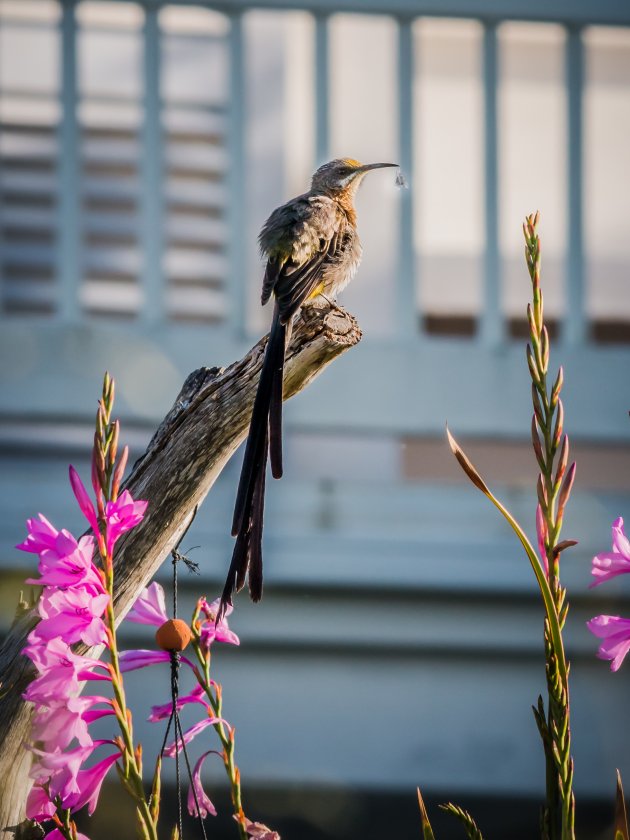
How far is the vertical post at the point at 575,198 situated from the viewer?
3.35m

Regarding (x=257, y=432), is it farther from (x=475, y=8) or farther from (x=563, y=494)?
(x=475, y=8)

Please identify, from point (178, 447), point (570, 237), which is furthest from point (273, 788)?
point (178, 447)

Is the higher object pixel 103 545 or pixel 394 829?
pixel 103 545

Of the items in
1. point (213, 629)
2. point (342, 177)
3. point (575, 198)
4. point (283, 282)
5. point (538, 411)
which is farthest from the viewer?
point (575, 198)

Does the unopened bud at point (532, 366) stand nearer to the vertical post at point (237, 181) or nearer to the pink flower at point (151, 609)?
the pink flower at point (151, 609)

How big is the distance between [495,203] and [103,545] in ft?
9.86

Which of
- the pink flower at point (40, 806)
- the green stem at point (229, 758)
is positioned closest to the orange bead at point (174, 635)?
the green stem at point (229, 758)

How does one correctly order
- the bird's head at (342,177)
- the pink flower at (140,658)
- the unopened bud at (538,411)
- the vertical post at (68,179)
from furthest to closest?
the vertical post at (68,179), the bird's head at (342,177), the pink flower at (140,658), the unopened bud at (538,411)

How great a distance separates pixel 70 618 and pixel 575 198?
3098 millimetres

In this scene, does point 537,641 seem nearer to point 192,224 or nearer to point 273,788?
Answer: point 273,788

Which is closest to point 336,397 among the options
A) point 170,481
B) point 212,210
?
point 212,210

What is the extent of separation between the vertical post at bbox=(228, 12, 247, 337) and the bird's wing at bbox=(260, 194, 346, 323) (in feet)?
5.34

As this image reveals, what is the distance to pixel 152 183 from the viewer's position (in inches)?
131

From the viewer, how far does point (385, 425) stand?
11.2ft
